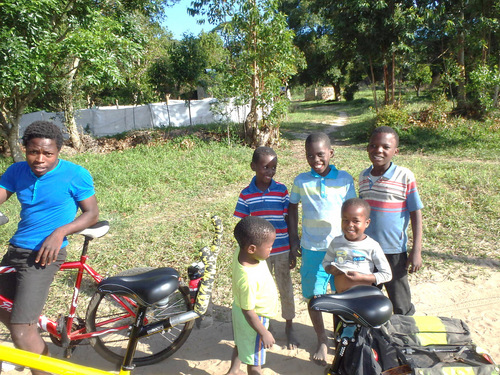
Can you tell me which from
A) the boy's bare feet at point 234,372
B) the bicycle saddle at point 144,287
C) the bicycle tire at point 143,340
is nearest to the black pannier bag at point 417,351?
the boy's bare feet at point 234,372

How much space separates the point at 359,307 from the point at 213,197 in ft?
15.6

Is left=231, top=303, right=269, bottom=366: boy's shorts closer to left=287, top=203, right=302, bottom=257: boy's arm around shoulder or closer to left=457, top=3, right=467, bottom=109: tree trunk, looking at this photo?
left=287, top=203, right=302, bottom=257: boy's arm around shoulder

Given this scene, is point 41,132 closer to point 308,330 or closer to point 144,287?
point 144,287

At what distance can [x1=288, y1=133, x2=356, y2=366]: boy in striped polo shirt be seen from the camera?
8.64ft

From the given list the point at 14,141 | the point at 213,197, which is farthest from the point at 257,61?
the point at 14,141

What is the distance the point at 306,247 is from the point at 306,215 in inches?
9.1

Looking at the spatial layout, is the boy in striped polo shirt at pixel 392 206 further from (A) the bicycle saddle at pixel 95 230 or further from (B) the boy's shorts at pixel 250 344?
(A) the bicycle saddle at pixel 95 230

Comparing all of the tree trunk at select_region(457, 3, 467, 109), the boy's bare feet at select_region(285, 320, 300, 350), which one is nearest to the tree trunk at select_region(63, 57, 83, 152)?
the boy's bare feet at select_region(285, 320, 300, 350)

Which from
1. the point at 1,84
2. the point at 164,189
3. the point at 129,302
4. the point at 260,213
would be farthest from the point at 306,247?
the point at 1,84

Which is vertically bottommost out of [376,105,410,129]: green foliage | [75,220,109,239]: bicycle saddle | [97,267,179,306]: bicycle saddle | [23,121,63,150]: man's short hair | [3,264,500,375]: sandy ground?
[3,264,500,375]: sandy ground

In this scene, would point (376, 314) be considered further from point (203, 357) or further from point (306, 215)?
point (203, 357)

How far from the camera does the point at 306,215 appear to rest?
2697 millimetres

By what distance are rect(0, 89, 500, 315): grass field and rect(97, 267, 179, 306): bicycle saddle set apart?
1.63 m

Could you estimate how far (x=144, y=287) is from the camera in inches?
81.1
